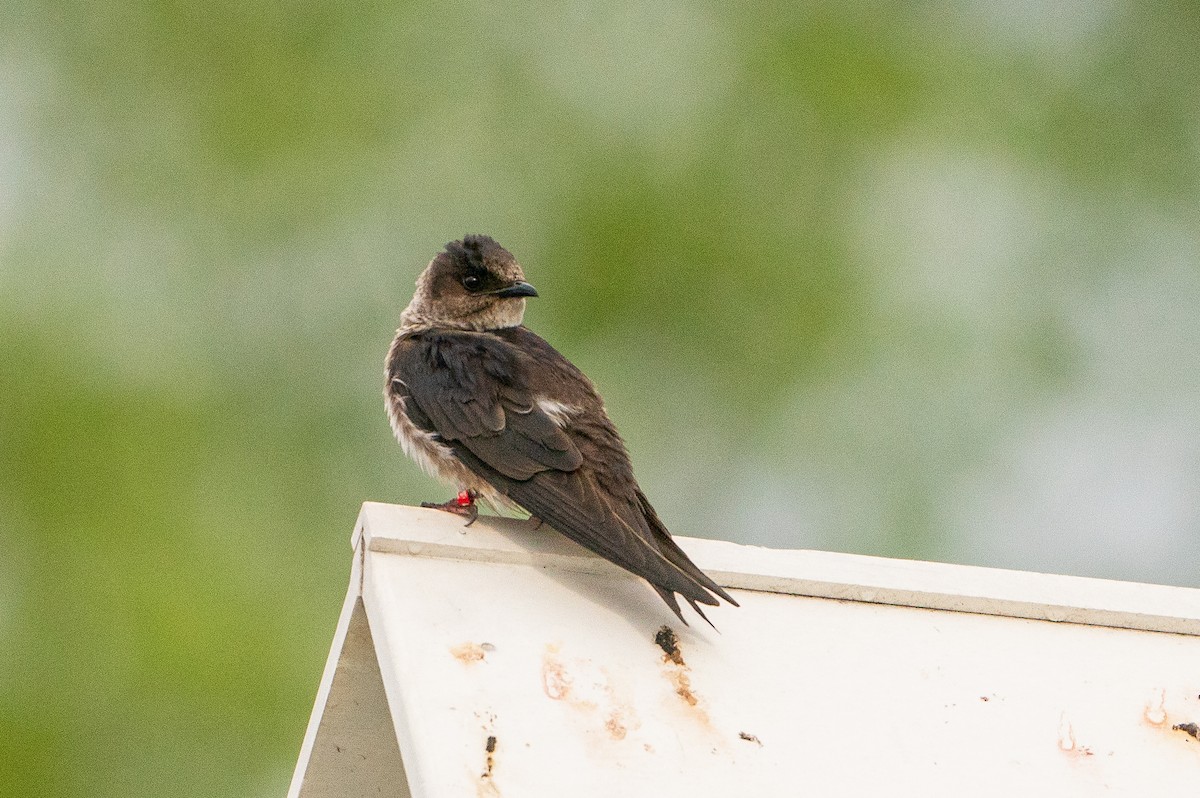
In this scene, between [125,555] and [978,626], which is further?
[125,555]

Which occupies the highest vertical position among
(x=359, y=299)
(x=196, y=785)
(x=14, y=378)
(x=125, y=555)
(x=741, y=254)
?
(x=741, y=254)

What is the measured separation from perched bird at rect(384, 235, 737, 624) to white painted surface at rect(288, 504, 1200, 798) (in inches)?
3.6

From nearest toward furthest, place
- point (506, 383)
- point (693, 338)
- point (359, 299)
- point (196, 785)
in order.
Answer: point (506, 383), point (196, 785), point (359, 299), point (693, 338)

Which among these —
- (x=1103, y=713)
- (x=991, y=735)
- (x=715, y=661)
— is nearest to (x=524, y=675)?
(x=715, y=661)

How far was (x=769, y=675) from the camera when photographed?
10.2 feet

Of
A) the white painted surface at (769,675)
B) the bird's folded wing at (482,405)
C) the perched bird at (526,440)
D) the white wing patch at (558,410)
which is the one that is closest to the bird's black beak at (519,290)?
the perched bird at (526,440)

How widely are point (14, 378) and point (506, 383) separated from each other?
3.32 metres

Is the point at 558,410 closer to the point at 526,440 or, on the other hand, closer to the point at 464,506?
the point at 526,440

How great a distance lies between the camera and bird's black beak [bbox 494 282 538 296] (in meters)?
4.71

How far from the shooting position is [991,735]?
10.0 ft

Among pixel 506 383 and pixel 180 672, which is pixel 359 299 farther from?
pixel 506 383

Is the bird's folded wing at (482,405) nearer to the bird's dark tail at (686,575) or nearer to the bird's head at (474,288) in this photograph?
the bird's dark tail at (686,575)

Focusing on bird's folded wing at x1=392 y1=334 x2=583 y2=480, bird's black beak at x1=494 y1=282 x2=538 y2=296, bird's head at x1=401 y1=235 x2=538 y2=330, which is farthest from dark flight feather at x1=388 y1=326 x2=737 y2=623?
bird's head at x1=401 y1=235 x2=538 y2=330

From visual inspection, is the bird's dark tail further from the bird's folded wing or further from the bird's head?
the bird's head
